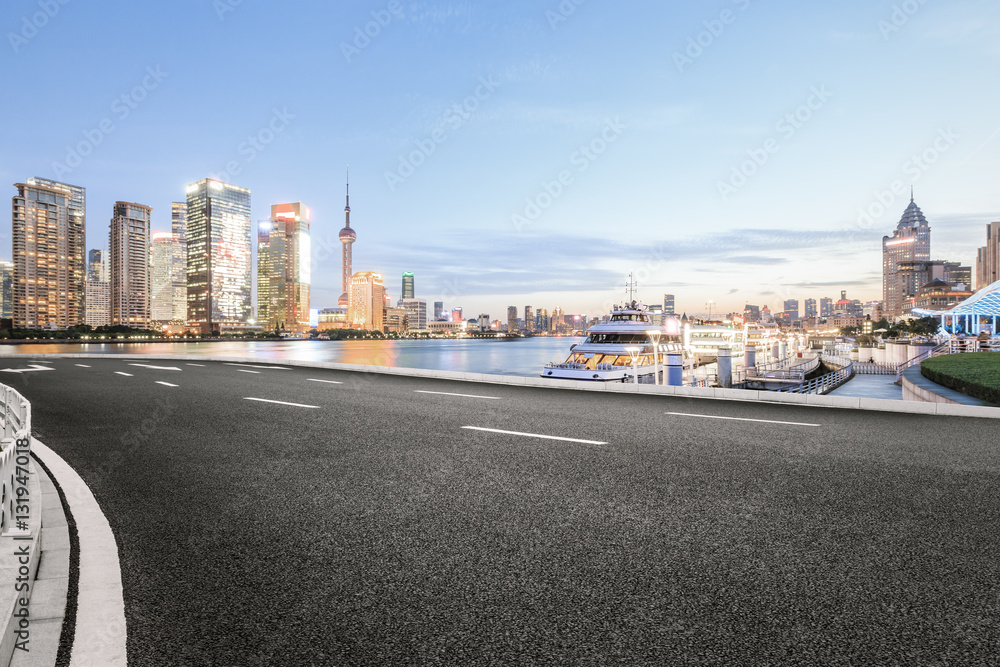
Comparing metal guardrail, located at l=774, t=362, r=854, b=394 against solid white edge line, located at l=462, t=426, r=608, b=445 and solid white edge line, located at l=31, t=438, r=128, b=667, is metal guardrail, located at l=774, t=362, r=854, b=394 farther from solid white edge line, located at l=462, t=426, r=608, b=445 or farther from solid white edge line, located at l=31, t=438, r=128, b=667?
solid white edge line, located at l=31, t=438, r=128, b=667

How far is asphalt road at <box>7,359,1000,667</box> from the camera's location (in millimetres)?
2811

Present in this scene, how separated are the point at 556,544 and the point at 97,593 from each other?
10.2 feet

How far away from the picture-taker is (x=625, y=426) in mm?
9289

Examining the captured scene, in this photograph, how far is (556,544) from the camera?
4.10 meters

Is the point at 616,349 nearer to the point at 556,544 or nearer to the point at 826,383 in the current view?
the point at 826,383

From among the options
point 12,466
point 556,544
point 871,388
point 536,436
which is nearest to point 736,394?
point 536,436

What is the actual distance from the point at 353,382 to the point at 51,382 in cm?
1066

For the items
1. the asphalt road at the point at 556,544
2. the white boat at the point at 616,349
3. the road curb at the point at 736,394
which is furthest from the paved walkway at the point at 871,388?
the asphalt road at the point at 556,544

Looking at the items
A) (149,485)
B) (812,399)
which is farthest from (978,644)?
(812,399)

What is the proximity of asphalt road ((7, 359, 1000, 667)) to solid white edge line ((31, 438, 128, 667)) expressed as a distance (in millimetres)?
76

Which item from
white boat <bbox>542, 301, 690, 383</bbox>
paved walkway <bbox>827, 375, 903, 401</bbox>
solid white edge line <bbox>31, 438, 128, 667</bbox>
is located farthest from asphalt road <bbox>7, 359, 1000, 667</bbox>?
paved walkway <bbox>827, 375, 903, 401</bbox>

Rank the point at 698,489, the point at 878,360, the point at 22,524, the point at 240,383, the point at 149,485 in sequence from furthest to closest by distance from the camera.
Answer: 1. the point at 878,360
2. the point at 240,383
3. the point at 149,485
4. the point at 698,489
5. the point at 22,524

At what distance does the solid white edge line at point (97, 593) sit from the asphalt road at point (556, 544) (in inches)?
3.0

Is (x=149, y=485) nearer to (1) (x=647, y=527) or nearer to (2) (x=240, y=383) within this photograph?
(1) (x=647, y=527)
